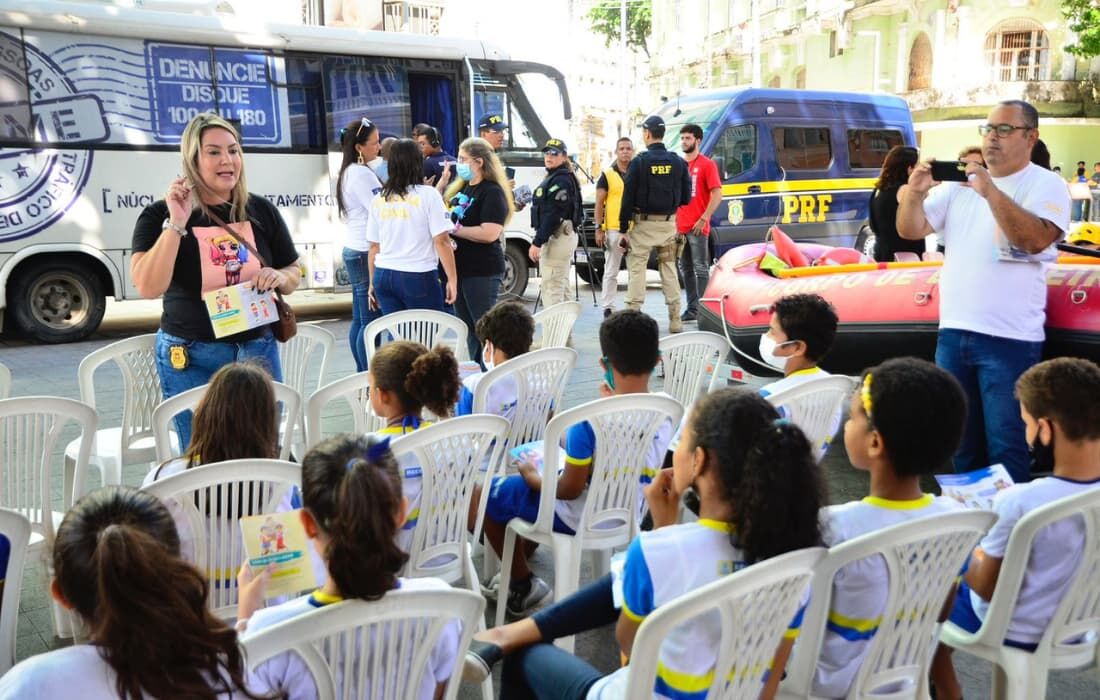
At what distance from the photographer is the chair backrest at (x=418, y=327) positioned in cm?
482

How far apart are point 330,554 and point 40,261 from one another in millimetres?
8654

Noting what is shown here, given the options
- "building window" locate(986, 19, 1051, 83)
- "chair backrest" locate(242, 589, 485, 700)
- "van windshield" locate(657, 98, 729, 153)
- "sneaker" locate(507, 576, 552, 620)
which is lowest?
"sneaker" locate(507, 576, 552, 620)

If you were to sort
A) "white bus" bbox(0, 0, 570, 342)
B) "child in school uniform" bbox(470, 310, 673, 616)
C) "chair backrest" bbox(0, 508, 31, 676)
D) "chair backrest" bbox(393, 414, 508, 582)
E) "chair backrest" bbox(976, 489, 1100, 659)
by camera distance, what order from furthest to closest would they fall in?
"white bus" bbox(0, 0, 570, 342), "child in school uniform" bbox(470, 310, 673, 616), "chair backrest" bbox(393, 414, 508, 582), "chair backrest" bbox(976, 489, 1100, 659), "chair backrest" bbox(0, 508, 31, 676)

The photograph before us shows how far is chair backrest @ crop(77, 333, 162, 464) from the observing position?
396cm

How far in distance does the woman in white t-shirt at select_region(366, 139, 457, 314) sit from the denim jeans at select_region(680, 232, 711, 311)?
13.7 feet

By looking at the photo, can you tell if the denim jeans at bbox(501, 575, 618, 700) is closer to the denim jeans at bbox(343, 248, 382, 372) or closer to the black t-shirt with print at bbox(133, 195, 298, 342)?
the black t-shirt with print at bbox(133, 195, 298, 342)

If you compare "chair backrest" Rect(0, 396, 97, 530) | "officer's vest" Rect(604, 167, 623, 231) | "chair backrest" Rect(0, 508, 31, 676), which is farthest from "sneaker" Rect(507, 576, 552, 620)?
"officer's vest" Rect(604, 167, 623, 231)

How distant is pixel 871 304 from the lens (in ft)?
17.7

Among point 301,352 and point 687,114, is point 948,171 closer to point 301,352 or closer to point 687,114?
point 301,352

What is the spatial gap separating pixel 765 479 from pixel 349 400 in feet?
7.01

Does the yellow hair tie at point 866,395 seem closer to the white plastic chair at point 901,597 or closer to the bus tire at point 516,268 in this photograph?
the white plastic chair at point 901,597

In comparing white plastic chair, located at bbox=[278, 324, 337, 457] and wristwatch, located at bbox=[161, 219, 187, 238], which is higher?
wristwatch, located at bbox=[161, 219, 187, 238]

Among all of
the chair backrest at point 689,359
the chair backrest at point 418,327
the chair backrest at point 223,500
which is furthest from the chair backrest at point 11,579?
the chair backrest at point 689,359

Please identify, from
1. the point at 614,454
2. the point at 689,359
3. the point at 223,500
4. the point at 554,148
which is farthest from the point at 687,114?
the point at 223,500
